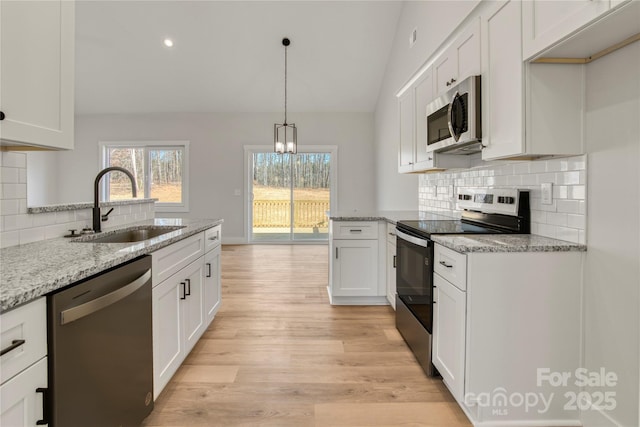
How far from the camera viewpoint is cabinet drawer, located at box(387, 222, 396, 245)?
2890 mm

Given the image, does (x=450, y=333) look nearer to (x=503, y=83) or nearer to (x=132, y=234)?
(x=503, y=83)

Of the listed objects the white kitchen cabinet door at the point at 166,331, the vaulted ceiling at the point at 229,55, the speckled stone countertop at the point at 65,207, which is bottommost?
the white kitchen cabinet door at the point at 166,331

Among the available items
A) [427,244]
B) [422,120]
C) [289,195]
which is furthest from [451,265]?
[289,195]

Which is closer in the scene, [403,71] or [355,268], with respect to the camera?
[355,268]

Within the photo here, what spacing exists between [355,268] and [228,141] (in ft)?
15.9

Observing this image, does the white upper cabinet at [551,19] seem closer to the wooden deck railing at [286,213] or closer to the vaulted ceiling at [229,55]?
the vaulted ceiling at [229,55]

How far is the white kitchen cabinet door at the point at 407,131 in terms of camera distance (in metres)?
3.19

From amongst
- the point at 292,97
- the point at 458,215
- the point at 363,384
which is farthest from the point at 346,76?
the point at 363,384

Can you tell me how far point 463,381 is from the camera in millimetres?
1597

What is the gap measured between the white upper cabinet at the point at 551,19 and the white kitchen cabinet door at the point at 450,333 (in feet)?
3.83

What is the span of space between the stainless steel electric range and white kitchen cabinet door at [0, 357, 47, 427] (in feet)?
5.75

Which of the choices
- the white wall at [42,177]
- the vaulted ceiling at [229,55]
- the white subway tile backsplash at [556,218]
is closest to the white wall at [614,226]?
the white subway tile backsplash at [556,218]

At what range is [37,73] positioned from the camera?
131 centimetres

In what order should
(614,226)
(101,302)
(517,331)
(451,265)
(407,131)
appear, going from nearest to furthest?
1. (101,302)
2. (614,226)
3. (517,331)
4. (451,265)
5. (407,131)
